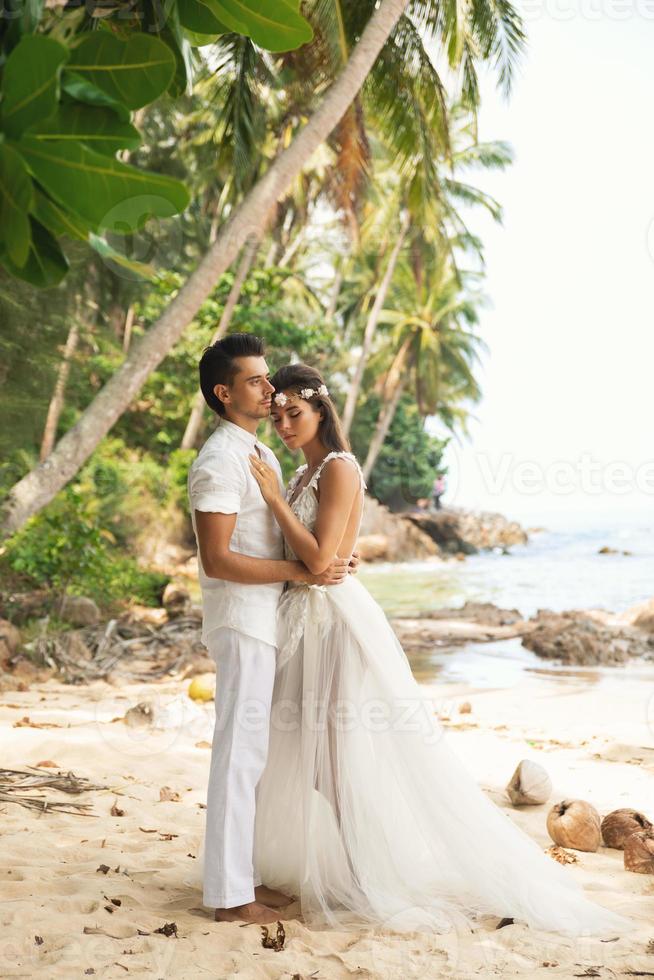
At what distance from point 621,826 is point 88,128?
144 inches

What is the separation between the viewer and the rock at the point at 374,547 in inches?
1051

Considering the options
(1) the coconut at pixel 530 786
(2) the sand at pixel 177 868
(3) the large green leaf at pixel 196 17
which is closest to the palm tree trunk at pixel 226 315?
(2) the sand at pixel 177 868

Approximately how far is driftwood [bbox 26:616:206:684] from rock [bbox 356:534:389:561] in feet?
55.4

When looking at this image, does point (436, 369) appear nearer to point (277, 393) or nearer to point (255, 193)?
point (255, 193)

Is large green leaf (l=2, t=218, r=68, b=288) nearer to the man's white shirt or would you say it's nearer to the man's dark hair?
the man's white shirt

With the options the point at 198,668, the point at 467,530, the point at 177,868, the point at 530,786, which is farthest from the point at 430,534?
the point at 177,868

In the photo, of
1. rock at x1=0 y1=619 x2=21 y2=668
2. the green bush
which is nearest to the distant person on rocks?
the green bush

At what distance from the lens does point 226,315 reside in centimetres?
1708

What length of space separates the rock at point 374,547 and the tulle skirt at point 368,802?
76.0 ft

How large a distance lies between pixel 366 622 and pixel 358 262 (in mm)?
28025

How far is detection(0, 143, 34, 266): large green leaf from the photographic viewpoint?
1051 millimetres

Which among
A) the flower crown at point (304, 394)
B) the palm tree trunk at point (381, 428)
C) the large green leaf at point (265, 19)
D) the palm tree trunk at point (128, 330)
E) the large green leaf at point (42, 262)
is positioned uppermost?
the palm tree trunk at point (128, 330)

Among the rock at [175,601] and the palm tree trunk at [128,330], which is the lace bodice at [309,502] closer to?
the rock at [175,601]

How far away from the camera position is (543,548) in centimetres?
3816
